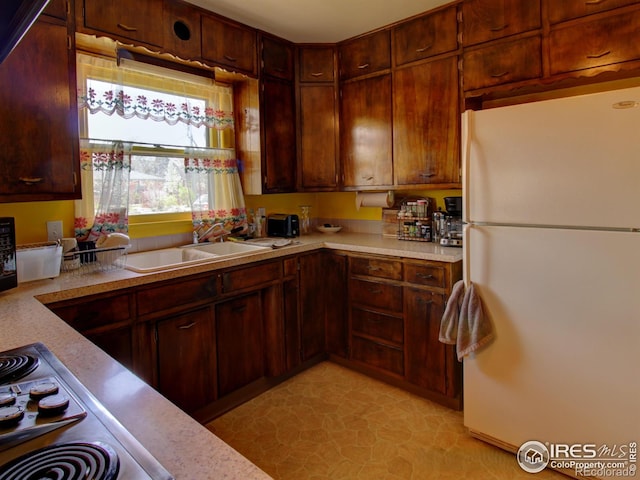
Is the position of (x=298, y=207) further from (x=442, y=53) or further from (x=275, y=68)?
(x=442, y=53)

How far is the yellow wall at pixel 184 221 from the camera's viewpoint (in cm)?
211

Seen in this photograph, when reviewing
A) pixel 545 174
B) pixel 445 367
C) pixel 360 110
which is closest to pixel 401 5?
pixel 360 110

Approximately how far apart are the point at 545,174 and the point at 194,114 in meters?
2.19

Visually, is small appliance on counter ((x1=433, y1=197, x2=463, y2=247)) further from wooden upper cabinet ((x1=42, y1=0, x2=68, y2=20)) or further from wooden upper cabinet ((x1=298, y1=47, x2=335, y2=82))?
wooden upper cabinet ((x1=42, y1=0, x2=68, y2=20))

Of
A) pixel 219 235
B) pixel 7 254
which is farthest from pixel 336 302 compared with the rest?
pixel 7 254

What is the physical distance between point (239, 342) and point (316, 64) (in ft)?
6.92

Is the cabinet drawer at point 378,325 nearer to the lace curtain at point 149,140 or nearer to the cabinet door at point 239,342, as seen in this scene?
the cabinet door at point 239,342

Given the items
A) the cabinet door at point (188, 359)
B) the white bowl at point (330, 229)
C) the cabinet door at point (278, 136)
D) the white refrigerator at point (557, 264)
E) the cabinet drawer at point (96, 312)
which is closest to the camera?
the white refrigerator at point (557, 264)

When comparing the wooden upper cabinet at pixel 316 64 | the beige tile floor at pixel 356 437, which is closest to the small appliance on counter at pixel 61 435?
the beige tile floor at pixel 356 437

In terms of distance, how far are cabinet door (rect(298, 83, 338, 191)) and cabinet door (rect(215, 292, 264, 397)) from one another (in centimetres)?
108

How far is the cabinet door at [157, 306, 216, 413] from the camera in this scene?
82.4 inches

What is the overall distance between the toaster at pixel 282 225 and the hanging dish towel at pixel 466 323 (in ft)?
4.72

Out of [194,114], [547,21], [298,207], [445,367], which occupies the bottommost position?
[445,367]

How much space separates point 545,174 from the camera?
1.73 metres
